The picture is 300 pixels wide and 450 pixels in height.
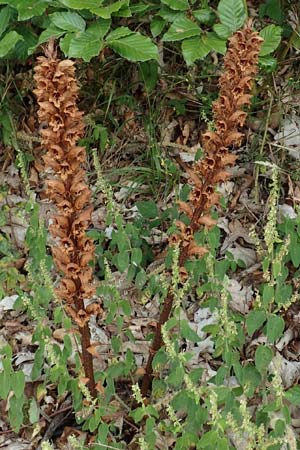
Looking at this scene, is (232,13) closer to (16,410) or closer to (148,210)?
(148,210)

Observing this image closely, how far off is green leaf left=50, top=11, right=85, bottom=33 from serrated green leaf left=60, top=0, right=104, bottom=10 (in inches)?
3.7

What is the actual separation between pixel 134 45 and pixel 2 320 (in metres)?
1.53

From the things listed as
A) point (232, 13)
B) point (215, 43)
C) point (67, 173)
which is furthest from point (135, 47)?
point (67, 173)

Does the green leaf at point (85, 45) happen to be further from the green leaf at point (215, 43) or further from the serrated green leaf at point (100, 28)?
the green leaf at point (215, 43)

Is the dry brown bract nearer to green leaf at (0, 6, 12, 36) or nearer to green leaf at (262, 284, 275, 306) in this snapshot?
green leaf at (262, 284, 275, 306)

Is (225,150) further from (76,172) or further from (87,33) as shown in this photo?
(87,33)

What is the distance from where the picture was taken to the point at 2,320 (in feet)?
10.5

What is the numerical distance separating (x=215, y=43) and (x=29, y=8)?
0.76m

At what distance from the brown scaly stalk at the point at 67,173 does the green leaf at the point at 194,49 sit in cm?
74

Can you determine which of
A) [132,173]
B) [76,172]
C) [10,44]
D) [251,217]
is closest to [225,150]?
[76,172]

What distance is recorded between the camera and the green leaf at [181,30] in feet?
8.12

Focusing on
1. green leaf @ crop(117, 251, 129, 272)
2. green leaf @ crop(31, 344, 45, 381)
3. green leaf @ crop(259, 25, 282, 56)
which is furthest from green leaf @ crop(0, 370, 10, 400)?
green leaf @ crop(259, 25, 282, 56)

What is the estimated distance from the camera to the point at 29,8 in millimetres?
2604

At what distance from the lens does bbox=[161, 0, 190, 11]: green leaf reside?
2.62 meters
